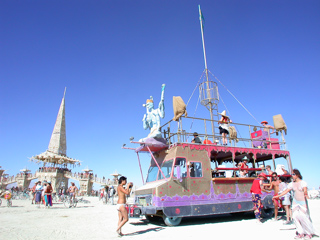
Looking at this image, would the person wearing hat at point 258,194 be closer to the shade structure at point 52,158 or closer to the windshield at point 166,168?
the windshield at point 166,168

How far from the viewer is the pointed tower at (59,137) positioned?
1774 inches

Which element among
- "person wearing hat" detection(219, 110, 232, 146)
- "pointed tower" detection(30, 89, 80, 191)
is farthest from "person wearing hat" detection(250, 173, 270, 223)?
"pointed tower" detection(30, 89, 80, 191)

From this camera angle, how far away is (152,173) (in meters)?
10.6

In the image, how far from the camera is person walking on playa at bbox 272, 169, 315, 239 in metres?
6.02

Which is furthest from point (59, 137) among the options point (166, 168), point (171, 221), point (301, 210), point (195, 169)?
point (301, 210)

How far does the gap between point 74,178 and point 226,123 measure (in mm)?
38517

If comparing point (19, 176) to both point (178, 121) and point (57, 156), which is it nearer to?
point (57, 156)

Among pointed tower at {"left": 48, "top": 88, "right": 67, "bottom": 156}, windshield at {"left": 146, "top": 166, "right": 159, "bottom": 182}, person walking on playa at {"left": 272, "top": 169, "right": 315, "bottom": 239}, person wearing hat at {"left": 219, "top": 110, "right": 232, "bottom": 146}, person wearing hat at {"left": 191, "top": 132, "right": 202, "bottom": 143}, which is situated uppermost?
pointed tower at {"left": 48, "top": 88, "right": 67, "bottom": 156}

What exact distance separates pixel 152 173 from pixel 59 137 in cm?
4067

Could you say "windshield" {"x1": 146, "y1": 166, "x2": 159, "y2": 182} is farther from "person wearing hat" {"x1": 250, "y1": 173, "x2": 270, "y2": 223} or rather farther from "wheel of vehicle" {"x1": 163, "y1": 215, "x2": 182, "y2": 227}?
"person wearing hat" {"x1": 250, "y1": 173, "x2": 270, "y2": 223}

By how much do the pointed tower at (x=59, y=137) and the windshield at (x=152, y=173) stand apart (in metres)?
38.9

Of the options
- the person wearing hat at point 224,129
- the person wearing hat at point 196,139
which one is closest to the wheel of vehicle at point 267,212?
the person wearing hat at point 224,129

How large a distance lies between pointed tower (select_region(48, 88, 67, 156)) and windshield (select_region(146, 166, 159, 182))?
38853 mm

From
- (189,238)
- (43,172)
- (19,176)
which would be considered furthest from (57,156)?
(189,238)
